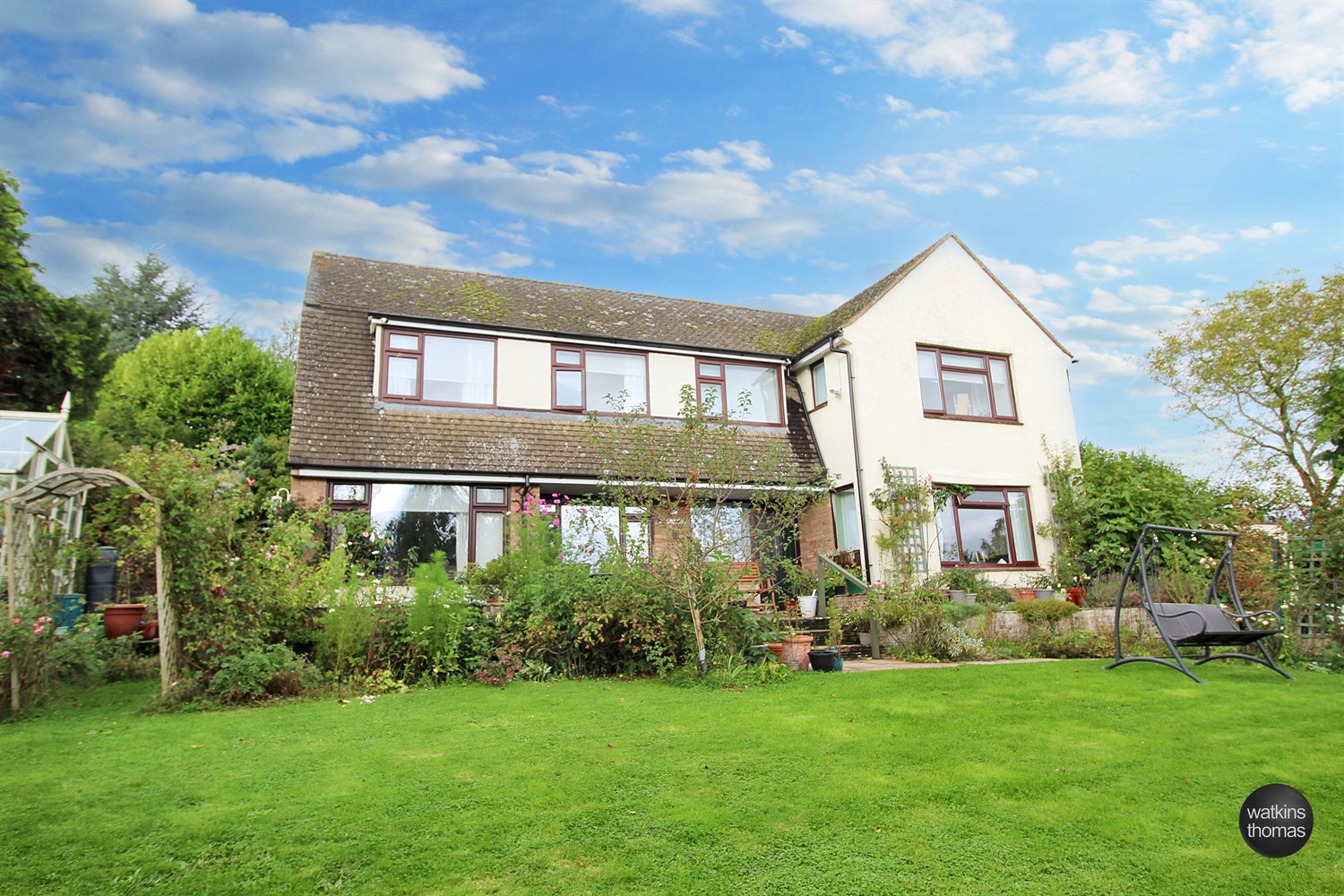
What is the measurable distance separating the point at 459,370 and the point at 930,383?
34.8 ft

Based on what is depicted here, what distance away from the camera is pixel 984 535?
16.9 m

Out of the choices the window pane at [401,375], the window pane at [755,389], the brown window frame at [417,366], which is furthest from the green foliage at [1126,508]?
the window pane at [401,375]

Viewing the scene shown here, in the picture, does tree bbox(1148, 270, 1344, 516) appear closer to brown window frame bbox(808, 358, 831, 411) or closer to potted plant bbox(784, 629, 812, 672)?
brown window frame bbox(808, 358, 831, 411)

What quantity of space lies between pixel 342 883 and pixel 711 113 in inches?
504

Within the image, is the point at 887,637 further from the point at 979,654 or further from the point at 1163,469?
the point at 1163,469

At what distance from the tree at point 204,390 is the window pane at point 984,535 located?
17034 mm

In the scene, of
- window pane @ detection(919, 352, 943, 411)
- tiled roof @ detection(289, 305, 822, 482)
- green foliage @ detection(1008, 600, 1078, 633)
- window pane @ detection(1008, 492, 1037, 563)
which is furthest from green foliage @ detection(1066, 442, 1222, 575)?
tiled roof @ detection(289, 305, 822, 482)

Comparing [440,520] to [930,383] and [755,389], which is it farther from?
[930,383]

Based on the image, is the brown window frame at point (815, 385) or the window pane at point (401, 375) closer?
the window pane at point (401, 375)

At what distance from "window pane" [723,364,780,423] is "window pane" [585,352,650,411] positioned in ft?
6.87

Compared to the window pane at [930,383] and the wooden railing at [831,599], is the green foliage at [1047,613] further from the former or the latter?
the window pane at [930,383]

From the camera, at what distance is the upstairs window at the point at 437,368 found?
603 inches

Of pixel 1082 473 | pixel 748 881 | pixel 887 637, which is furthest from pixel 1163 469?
pixel 748 881

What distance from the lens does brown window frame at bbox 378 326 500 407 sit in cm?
1513
